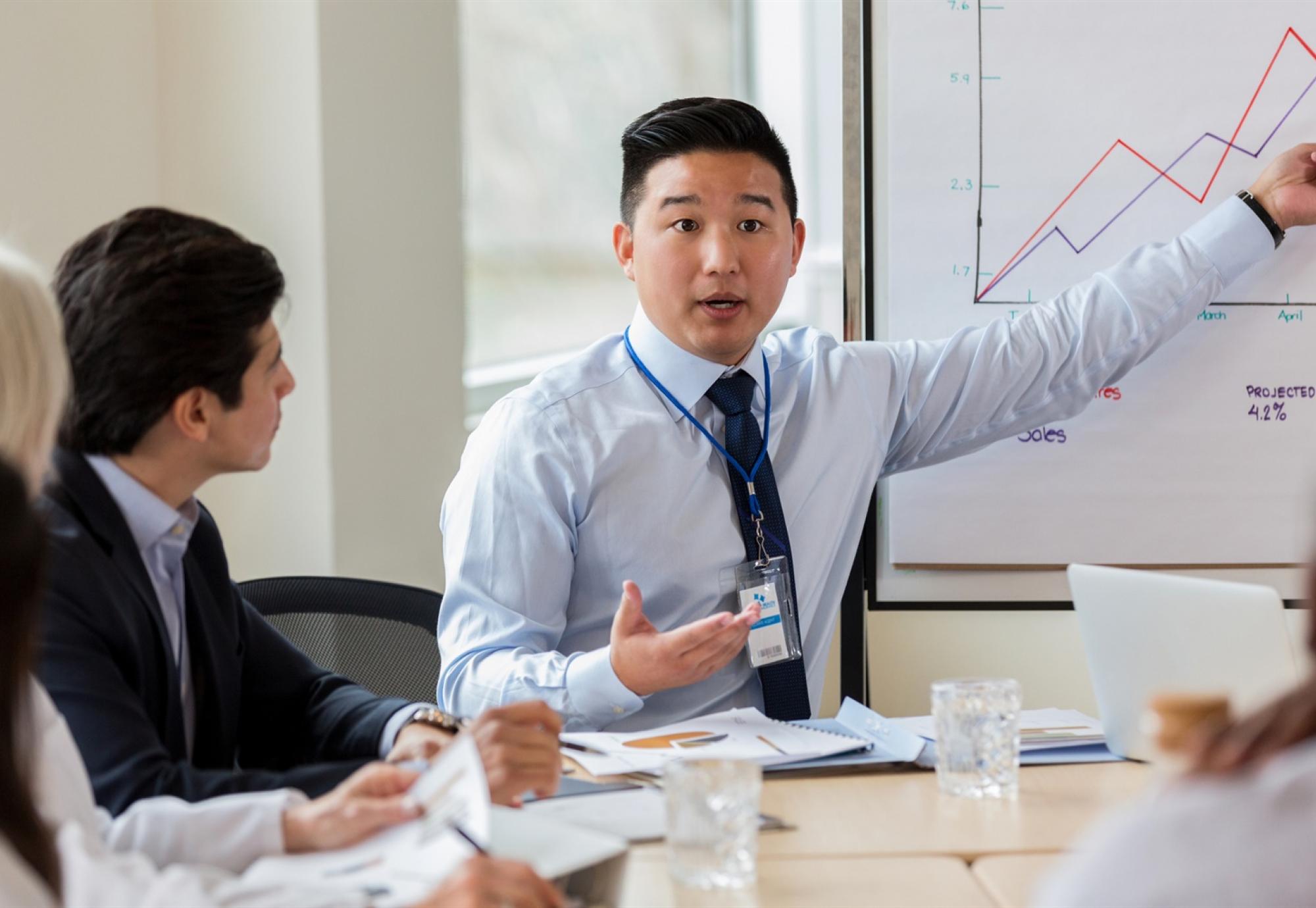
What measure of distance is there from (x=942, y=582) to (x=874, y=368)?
16.3 inches

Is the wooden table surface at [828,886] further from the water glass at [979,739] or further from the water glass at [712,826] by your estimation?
the water glass at [979,739]

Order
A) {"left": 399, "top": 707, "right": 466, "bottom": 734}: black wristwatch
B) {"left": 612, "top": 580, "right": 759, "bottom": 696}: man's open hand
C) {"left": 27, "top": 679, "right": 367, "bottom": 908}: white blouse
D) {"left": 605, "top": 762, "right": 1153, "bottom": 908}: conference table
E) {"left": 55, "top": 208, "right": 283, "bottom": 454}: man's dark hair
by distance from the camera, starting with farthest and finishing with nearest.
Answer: {"left": 612, "top": 580, "right": 759, "bottom": 696}: man's open hand
{"left": 399, "top": 707, "right": 466, "bottom": 734}: black wristwatch
{"left": 55, "top": 208, "right": 283, "bottom": 454}: man's dark hair
{"left": 605, "top": 762, "right": 1153, "bottom": 908}: conference table
{"left": 27, "top": 679, "right": 367, "bottom": 908}: white blouse

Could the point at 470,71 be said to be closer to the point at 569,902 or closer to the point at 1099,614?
the point at 1099,614

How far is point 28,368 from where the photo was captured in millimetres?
1060

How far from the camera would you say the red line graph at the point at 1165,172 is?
7.43 ft

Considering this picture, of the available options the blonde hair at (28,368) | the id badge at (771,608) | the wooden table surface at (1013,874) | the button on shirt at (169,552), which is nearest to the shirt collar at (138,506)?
the button on shirt at (169,552)

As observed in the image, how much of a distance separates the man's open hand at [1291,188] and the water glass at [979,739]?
118cm

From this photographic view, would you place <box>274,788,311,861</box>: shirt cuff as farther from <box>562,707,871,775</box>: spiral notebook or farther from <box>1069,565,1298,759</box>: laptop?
<box>1069,565,1298,759</box>: laptop

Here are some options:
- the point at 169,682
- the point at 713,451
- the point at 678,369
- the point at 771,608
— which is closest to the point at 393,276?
the point at 678,369

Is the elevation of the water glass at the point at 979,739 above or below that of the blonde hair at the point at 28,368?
below

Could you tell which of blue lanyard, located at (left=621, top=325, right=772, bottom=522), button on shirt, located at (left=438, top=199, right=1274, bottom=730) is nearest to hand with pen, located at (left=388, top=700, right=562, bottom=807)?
button on shirt, located at (left=438, top=199, right=1274, bottom=730)

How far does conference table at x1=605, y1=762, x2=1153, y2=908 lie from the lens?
1157 millimetres

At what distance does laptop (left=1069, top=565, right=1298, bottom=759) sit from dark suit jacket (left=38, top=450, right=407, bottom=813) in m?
0.85

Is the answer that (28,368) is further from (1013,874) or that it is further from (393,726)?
(1013,874)
